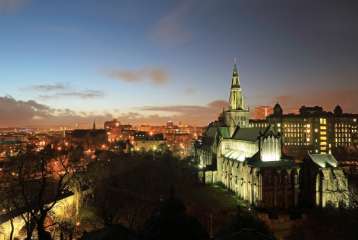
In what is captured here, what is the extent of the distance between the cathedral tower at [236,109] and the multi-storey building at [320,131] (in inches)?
2059

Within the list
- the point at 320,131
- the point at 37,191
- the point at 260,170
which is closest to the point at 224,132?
the point at 260,170

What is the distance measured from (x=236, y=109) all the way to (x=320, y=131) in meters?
→ 63.1

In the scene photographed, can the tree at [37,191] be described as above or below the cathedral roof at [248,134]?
below

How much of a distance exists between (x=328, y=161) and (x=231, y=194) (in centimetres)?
1676

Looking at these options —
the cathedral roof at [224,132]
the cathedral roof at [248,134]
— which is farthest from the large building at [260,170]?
the cathedral roof at [224,132]

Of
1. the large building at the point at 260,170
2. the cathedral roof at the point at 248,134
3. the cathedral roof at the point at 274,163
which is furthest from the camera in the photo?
the cathedral roof at the point at 248,134

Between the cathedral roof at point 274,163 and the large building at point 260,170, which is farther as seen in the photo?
the cathedral roof at point 274,163

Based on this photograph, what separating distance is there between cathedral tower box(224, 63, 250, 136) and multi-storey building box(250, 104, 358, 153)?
2059 inches

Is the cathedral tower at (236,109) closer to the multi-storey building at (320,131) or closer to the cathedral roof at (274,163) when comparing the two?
the cathedral roof at (274,163)

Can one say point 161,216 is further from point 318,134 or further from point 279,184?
point 318,134

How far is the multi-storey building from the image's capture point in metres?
123

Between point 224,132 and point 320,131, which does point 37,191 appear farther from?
point 320,131

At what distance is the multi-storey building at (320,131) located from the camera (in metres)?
123

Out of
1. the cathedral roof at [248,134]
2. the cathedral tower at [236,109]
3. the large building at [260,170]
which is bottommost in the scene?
Result: the large building at [260,170]
